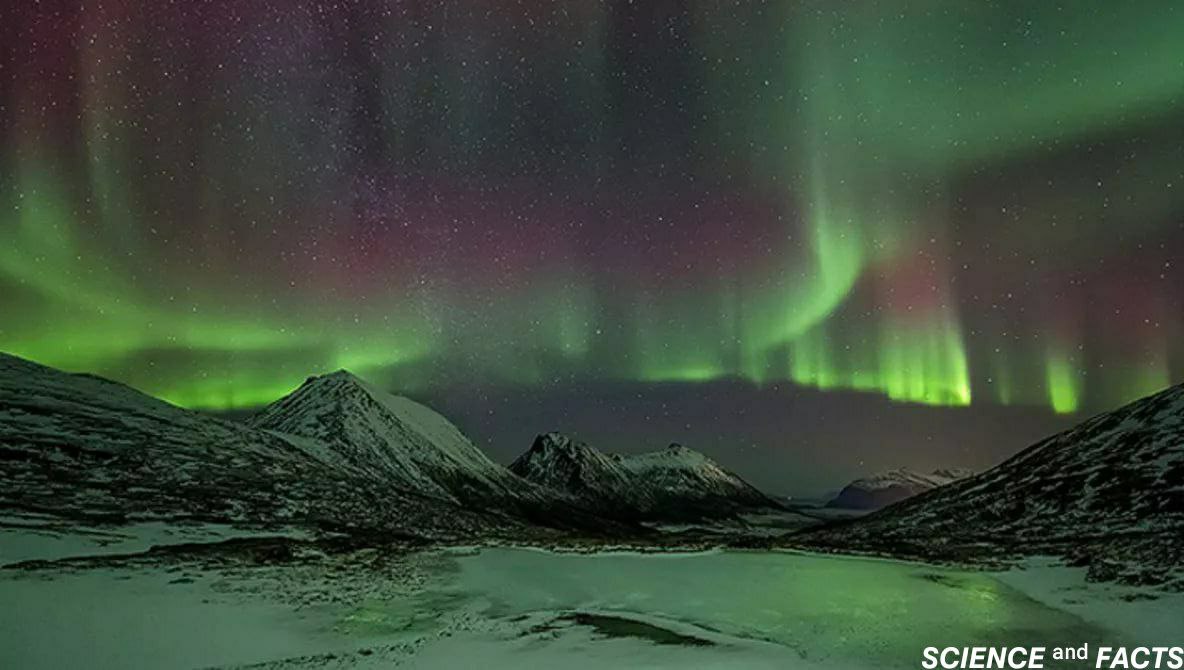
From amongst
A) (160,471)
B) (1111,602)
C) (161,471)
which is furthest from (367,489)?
(1111,602)

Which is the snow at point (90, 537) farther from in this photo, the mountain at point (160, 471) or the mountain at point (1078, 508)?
the mountain at point (1078, 508)

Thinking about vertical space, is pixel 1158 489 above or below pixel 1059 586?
above

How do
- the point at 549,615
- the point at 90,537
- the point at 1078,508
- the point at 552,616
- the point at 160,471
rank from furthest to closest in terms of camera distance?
the point at 160,471, the point at 1078,508, the point at 90,537, the point at 549,615, the point at 552,616

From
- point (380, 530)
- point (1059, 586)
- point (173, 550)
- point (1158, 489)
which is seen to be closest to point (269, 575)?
point (173, 550)

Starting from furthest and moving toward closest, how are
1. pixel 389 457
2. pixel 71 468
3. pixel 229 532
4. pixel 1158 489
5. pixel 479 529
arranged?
pixel 389 457, pixel 479 529, pixel 71 468, pixel 1158 489, pixel 229 532

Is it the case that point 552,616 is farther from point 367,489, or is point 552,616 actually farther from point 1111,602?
point 367,489

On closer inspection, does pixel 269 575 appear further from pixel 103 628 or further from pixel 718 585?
pixel 718 585

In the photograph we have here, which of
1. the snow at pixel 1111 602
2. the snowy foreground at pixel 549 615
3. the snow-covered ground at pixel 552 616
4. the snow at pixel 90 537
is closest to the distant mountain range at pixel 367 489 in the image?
the snow at pixel 1111 602
